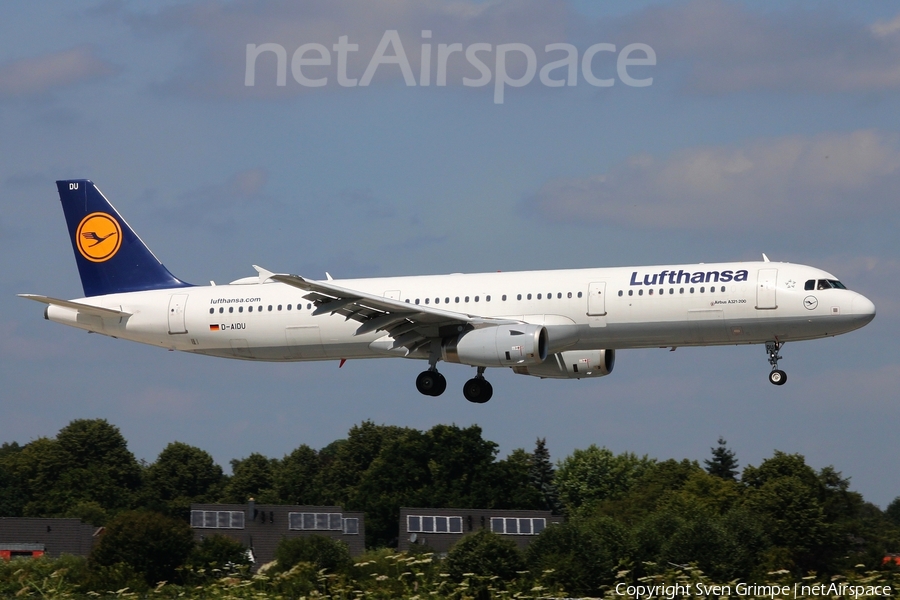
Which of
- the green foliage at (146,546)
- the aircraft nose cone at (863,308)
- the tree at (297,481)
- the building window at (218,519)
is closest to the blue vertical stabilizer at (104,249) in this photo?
the green foliage at (146,546)

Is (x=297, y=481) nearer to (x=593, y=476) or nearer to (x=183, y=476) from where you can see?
(x=183, y=476)

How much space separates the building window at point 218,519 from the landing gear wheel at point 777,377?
164 ft

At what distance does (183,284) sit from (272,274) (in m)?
11.6

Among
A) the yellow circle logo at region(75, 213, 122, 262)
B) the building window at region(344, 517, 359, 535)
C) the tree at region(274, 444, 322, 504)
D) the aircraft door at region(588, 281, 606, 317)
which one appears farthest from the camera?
the tree at region(274, 444, 322, 504)

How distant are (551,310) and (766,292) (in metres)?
6.98

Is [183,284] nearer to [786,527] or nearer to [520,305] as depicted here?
[520,305]

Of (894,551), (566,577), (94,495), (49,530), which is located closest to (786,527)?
(894,551)

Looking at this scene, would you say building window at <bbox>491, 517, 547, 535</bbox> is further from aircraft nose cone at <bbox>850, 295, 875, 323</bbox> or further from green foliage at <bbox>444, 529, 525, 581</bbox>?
aircraft nose cone at <bbox>850, 295, 875, 323</bbox>

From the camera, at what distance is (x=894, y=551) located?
78.6 m

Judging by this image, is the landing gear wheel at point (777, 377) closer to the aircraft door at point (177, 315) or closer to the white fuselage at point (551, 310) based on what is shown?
the white fuselage at point (551, 310)

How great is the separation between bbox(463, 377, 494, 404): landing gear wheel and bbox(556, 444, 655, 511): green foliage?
9365 centimetres

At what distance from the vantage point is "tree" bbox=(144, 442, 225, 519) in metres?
138

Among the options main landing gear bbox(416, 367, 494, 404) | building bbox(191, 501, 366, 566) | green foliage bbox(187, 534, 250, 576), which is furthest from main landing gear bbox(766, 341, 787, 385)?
building bbox(191, 501, 366, 566)

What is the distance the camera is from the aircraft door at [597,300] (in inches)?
1699
